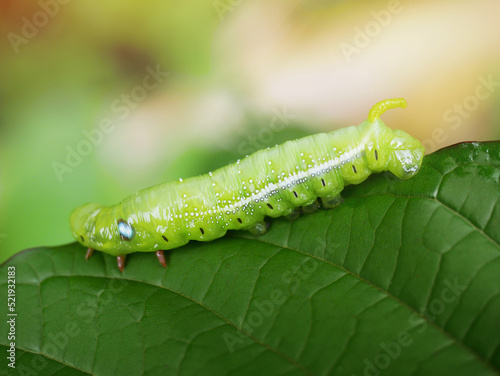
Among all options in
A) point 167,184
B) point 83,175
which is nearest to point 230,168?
point 167,184

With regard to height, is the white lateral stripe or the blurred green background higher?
the blurred green background

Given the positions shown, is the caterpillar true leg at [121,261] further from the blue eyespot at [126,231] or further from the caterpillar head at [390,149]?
the caterpillar head at [390,149]

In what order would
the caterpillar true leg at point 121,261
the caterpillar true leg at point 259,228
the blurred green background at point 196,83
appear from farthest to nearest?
the blurred green background at point 196,83 → the caterpillar true leg at point 121,261 → the caterpillar true leg at point 259,228

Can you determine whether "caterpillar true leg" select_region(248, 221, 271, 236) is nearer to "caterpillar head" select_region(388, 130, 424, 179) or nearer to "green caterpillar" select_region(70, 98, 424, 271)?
"green caterpillar" select_region(70, 98, 424, 271)

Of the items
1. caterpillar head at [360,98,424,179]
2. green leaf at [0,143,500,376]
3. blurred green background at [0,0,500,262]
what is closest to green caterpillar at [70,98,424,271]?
caterpillar head at [360,98,424,179]

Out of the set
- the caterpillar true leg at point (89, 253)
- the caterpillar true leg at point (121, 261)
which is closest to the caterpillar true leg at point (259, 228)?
the caterpillar true leg at point (121, 261)

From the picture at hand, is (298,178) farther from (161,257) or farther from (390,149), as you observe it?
(161,257)
